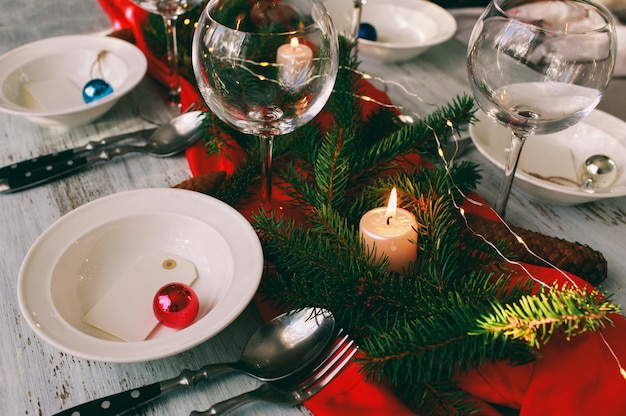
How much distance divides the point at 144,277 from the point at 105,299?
0.04 m

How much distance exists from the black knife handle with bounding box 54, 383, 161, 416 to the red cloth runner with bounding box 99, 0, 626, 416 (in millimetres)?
122

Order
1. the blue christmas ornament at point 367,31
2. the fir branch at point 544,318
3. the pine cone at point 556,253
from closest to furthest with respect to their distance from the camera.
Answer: the fir branch at point 544,318 < the pine cone at point 556,253 < the blue christmas ornament at point 367,31

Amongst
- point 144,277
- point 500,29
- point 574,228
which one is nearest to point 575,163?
point 574,228

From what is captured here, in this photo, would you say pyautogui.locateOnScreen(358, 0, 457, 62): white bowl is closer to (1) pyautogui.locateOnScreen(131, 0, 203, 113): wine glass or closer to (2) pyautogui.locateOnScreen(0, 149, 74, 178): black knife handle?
(1) pyautogui.locateOnScreen(131, 0, 203, 113): wine glass

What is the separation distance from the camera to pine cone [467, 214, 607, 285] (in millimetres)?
545

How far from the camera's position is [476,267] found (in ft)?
1.70

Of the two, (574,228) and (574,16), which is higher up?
(574,16)

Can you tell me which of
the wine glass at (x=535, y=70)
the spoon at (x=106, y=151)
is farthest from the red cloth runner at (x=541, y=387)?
the spoon at (x=106, y=151)

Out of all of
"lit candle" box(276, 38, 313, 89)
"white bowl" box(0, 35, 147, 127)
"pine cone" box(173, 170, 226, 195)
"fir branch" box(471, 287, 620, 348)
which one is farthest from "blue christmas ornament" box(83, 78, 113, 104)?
"fir branch" box(471, 287, 620, 348)

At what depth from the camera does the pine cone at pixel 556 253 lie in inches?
21.5

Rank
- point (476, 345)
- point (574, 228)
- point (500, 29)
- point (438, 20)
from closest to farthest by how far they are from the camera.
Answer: point (476, 345)
point (500, 29)
point (574, 228)
point (438, 20)

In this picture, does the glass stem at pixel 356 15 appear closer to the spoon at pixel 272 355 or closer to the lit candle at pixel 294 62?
the lit candle at pixel 294 62

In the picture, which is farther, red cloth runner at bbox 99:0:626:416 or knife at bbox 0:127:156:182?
knife at bbox 0:127:156:182

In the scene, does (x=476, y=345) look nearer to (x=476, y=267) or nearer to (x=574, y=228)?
(x=476, y=267)
